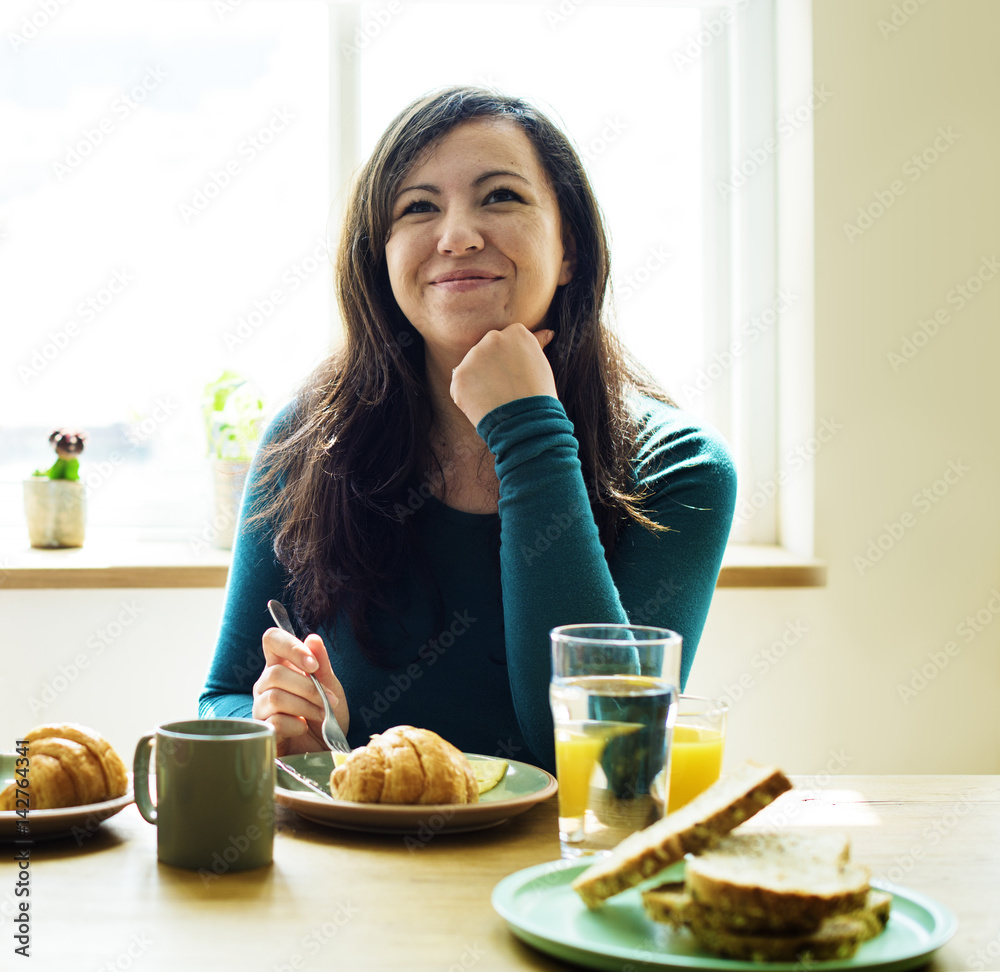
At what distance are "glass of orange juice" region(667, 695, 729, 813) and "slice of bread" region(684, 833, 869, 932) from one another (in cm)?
21

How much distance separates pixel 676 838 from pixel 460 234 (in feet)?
2.87

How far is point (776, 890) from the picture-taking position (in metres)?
0.54

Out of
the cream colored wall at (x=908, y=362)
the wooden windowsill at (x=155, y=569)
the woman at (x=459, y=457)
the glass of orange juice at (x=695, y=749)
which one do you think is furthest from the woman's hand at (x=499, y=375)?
the cream colored wall at (x=908, y=362)

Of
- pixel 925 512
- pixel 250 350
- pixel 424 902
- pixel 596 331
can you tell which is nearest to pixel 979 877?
pixel 424 902

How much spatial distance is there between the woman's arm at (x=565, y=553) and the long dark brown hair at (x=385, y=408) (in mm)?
69

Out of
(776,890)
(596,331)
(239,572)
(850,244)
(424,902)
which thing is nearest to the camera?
(776,890)

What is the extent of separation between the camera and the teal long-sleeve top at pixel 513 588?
1.09 metres

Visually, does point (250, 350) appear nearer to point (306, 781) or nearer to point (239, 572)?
point (239, 572)

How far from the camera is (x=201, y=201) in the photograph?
249 centimetres

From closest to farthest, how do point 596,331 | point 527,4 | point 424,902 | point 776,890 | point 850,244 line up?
point 776,890 → point 424,902 → point 596,331 → point 850,244 → point 527,4

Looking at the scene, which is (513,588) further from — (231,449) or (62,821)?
(231,449)

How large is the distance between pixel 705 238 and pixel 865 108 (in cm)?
44

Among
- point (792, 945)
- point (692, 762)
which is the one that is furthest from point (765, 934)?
point (692, 762)

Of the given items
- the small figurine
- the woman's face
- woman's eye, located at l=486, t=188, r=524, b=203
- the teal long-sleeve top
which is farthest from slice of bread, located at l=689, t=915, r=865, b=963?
the small figurine
